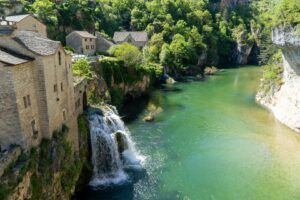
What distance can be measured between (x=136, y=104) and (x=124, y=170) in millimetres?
24581

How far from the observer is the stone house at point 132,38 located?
9206 centimetres

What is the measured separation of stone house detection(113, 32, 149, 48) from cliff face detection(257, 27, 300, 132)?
4714 centimetres

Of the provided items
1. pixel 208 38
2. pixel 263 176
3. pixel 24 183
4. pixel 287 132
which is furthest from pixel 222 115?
pixel 208 38

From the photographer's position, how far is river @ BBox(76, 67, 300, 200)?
31.2 meters

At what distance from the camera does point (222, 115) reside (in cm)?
5319

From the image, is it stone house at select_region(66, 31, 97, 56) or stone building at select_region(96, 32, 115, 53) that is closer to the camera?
stone house at select_region(66, 31, 97, 56)

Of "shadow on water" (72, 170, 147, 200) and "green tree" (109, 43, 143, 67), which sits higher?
"green tree" (109, 43, 143, 67)

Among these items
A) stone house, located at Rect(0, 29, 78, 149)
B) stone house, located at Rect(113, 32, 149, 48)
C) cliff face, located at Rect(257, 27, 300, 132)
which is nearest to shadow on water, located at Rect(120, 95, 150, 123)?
cliff face, located at Rect(257, 27, 300, 132)

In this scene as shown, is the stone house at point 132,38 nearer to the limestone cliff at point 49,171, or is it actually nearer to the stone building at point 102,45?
the stone building at point 102,45

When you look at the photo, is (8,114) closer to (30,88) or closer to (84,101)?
(30,88)

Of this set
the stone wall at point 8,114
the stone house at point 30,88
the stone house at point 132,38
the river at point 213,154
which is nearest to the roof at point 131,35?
the stone house at point 132,38

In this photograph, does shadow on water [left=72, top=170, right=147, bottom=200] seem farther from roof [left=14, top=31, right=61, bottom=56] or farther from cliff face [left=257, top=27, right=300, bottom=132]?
cliff face [left=257, top=27, right=300, bottom=132]

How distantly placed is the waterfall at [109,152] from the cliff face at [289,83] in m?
25.1

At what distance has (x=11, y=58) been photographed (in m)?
22.2
